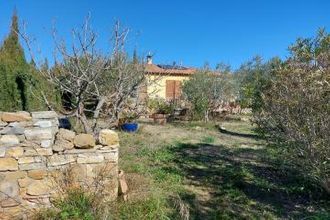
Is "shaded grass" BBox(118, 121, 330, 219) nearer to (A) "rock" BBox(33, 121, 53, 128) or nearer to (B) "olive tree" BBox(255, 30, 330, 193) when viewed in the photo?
(B) "olive tree" BBox(255, 30, 330, 193)

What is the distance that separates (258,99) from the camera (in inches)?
319

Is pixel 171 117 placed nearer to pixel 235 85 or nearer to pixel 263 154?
pixel 235 85

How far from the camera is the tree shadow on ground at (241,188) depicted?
5.38 meters

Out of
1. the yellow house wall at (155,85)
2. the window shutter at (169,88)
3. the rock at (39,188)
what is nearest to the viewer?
the rock at (39,188)

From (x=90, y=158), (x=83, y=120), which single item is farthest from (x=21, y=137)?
(x=83, y=120)

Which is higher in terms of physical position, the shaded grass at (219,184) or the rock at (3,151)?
the rock at (3,151)

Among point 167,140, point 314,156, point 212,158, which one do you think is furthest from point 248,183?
point 167,140

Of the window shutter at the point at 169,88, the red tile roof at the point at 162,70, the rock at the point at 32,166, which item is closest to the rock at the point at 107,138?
the rock at the point at 32,166

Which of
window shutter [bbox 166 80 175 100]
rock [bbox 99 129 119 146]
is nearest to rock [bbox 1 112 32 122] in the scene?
rock [bbox 99 129 119 146]

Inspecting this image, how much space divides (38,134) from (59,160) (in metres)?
0.46

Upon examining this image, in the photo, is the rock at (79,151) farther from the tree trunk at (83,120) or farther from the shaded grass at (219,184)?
the tree trunk at (83,120)

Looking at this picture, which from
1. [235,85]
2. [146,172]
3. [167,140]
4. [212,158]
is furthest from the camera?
[235,85]

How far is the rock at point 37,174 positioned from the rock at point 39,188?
2.2 inches

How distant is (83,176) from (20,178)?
83 centimetres
